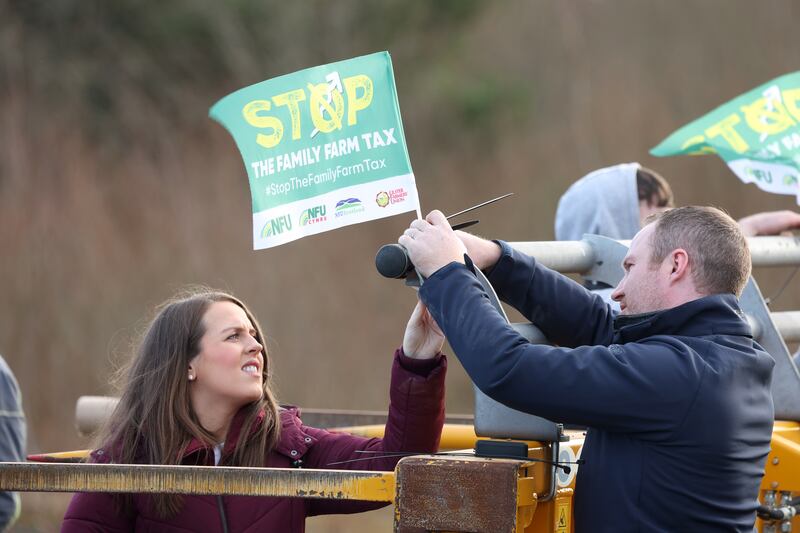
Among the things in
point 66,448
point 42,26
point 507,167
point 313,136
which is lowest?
point 66,448

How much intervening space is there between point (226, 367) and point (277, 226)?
0.44m

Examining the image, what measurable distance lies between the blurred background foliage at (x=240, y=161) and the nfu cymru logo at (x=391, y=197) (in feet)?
28.5

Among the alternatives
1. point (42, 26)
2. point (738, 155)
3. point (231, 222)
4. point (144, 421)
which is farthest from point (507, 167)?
point (144, 421)

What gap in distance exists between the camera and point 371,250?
12.7 meters

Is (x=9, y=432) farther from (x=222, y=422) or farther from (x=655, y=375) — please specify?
(x=655, y=375)

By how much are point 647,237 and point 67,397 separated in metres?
9.68

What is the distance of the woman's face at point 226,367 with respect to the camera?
10.3 ft

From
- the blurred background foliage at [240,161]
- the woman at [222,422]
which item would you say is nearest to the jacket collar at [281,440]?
the woman at [222,422]

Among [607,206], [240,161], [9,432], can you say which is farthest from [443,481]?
[240,161]

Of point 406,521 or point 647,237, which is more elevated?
point 647,237

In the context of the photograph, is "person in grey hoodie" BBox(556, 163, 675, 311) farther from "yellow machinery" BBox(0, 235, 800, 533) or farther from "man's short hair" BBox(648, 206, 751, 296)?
"man's short hair" BBox(648, 206, 751, 296)

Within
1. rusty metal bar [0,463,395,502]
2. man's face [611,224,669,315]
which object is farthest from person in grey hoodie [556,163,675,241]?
rusty metal bar [0,463,395,502]

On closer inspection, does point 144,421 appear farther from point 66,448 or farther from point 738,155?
point 66,448

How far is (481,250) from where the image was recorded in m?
2.90
